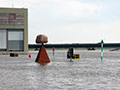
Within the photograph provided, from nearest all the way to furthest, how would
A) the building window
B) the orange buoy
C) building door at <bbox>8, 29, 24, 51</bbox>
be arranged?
the orange buoy
building door at <bbox>8, 29, 24, 51</bbox>
the building window

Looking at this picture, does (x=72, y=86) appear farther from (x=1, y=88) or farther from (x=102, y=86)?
(x=1, y=88)

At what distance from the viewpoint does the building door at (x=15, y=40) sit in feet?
280

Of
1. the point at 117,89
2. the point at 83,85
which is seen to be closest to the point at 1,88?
the point at 83,85

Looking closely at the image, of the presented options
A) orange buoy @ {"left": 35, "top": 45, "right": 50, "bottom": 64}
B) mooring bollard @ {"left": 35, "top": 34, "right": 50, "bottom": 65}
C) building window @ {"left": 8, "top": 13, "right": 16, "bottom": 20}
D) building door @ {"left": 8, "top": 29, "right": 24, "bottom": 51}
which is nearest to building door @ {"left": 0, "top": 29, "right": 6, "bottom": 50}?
building door @ {"left": 8, "top": 29, "right": 24, "bottom": 51}

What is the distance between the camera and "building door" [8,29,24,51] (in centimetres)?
8525

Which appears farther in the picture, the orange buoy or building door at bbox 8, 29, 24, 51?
building door at bbox 8, 29, 24, 51

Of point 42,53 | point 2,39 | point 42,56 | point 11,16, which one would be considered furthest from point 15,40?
point 42,53

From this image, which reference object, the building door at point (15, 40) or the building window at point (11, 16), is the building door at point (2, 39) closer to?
the building door at point (15, 40)

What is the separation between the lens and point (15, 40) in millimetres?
A: 85750

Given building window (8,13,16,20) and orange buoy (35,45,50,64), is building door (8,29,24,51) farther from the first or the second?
orange buoy (35,45,50,64)

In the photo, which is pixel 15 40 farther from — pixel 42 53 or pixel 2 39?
pixel 42 53

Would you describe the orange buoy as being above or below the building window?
below

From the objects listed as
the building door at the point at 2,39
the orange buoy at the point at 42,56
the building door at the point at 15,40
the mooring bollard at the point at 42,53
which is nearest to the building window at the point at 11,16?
the building door at the point at 15,40

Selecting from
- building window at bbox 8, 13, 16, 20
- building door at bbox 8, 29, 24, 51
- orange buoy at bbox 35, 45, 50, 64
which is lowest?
orange buoy at bbox 35, 45, 50, 64
